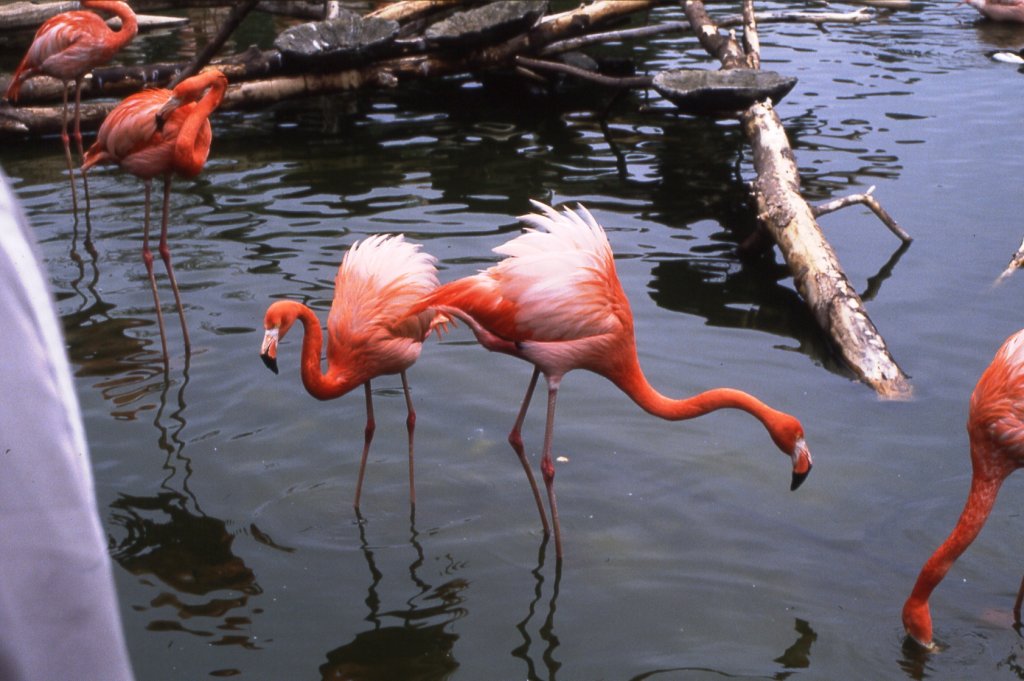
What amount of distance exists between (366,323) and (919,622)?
2.06 metres

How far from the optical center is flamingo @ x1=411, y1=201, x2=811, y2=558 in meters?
3.76

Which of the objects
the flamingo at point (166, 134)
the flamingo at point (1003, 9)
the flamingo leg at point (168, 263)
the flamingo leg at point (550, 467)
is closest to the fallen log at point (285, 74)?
the flamingo at point (166, 134)

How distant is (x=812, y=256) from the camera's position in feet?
19.1

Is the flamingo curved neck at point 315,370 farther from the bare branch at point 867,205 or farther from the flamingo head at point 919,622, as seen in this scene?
the bare branch at point 867,205

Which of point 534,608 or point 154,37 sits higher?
point 154,37

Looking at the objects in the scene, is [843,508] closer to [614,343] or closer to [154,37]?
[614,343]

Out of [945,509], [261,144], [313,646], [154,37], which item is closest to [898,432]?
[945,509]

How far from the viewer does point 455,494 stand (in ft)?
14.0

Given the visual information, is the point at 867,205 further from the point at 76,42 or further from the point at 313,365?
the point at 76,42

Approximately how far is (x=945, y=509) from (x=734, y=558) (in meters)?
0.87

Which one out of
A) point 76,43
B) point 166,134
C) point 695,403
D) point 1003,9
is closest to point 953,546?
point 695,403

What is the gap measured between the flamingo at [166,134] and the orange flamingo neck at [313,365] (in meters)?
1.54

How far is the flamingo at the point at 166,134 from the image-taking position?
530cm

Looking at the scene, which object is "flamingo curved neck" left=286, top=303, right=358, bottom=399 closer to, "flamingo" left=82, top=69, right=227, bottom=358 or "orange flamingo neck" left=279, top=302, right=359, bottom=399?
"orange flamingo neck" left=279, top=302, right=359, bottom=399
